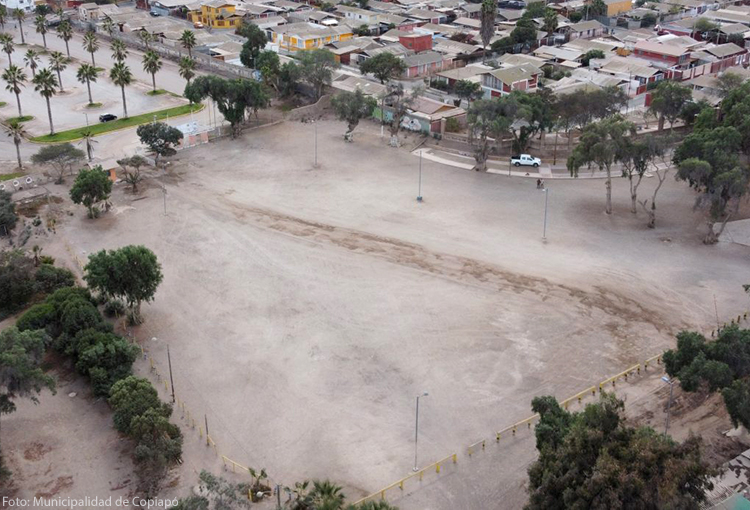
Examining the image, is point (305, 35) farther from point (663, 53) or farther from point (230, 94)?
point (663, 53)

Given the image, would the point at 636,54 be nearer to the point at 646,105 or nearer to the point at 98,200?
the point at 646,105

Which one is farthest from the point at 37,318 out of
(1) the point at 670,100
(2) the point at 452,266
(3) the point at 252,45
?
(3) the point at 252,45

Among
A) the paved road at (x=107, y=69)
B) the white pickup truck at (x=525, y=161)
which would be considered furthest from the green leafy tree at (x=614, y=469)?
the paved road at (x=107, y=69)

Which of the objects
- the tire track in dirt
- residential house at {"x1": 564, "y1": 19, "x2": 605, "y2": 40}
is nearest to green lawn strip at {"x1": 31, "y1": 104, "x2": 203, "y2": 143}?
the tire track in dirt

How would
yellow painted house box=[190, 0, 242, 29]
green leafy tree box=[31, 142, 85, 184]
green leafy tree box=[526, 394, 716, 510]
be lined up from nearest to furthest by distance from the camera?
1. green leafy tree box=[526, 394, 716, 510]
2. green leafy tree box=[31, 142, 85, 184]
3. yellow painted house box=[190, 0, 242, 29]

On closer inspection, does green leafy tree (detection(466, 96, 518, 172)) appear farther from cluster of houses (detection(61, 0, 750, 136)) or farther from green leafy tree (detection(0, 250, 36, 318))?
green leafy tree (detection(0, 250, 36, 318))

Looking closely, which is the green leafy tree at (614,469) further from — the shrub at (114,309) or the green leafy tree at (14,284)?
the green leafy tree at (14,284)
